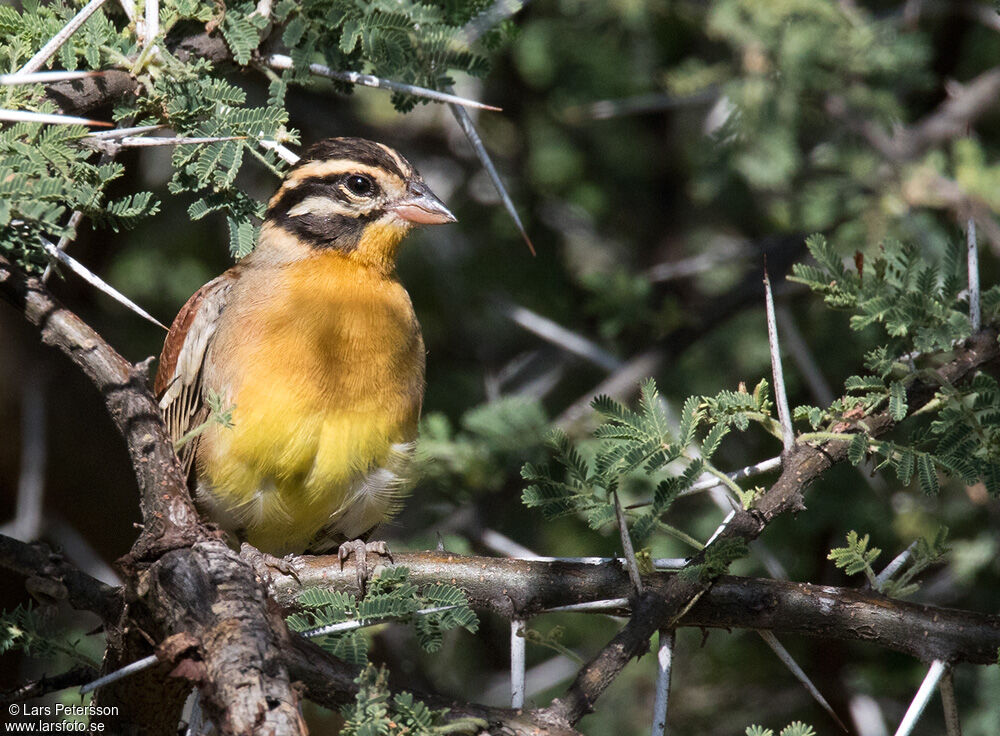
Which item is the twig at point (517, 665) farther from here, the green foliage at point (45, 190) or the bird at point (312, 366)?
the green foliage at point (45, 190)

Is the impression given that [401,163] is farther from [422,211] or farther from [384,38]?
[384,38]

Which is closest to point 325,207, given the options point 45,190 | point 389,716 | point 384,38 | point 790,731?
point 384,38

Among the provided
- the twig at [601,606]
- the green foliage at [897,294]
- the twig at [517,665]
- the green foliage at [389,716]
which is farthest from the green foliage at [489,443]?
the green foliage at [389,716]

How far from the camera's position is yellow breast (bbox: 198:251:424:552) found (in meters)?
4.45

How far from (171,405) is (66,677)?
207 cm

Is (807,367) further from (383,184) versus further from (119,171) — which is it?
(119,171)

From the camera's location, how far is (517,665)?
313 centimetres

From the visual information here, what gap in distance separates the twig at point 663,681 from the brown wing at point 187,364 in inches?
98.0

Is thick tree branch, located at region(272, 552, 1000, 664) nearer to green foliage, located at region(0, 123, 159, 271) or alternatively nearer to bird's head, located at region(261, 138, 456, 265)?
green foliage, located at region(0, 123, 159, 271)

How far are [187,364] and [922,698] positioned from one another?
334 centimetres

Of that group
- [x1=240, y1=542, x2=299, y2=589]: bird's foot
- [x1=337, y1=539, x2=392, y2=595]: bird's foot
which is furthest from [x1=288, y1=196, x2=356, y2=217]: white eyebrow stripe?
[x1=240, y1=542, x2=299, y2=589]: bird's foot

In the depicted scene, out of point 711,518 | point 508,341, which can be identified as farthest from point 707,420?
point 508,341

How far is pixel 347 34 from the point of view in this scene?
3787 mm

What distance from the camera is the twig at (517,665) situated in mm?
2941
